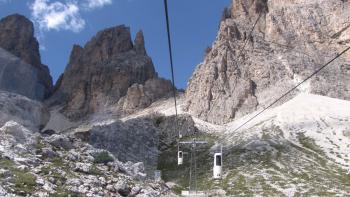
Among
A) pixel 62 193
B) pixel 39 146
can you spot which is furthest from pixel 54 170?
pixel 39 146

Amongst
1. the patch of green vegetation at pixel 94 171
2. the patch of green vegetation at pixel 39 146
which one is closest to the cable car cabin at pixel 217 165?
the patch of green vegetation at pixel 94 171

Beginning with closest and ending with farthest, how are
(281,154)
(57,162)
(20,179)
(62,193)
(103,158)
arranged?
(20,179) < (62,193) < (57,162) < (103,158) < (281,154)

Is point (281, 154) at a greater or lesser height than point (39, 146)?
greater

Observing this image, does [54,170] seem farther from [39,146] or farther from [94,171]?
[39,146]

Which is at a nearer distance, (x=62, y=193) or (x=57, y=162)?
(x=62, y=193)

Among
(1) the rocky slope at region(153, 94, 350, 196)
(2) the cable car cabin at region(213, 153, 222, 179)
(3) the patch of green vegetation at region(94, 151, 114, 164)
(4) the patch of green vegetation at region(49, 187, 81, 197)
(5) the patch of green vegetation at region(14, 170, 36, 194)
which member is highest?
(1) the rocky slope at region(153, 94, 350, 196)

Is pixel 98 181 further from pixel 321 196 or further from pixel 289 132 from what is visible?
pixel 289 132

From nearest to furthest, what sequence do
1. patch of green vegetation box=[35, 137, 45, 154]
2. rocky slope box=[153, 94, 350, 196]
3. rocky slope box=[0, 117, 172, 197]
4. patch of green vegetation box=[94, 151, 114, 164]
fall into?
rocky slope box=[0, 117, 172, 197], patch of green vegetation box=[35, 137, 45, 154], patch of green vegetation box=[94, 151, 114, 164], rocky slope box=[153, 94, 350, 196]

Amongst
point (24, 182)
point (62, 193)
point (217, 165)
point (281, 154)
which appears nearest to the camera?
point (24, 182)

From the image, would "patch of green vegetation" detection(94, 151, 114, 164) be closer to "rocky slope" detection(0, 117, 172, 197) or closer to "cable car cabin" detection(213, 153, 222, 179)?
"rocky slope" detection(0, 117, 172, 197)

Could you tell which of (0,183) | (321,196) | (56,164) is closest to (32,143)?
(56,164)

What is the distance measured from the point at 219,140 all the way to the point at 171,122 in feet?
94.8

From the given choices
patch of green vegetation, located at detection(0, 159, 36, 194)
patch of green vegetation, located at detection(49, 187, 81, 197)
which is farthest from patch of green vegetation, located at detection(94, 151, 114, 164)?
patch of green vegetation, located at detection(49, 187, 81, 197)

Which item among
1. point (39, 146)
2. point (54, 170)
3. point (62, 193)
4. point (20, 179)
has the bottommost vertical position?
point (62, 193)
